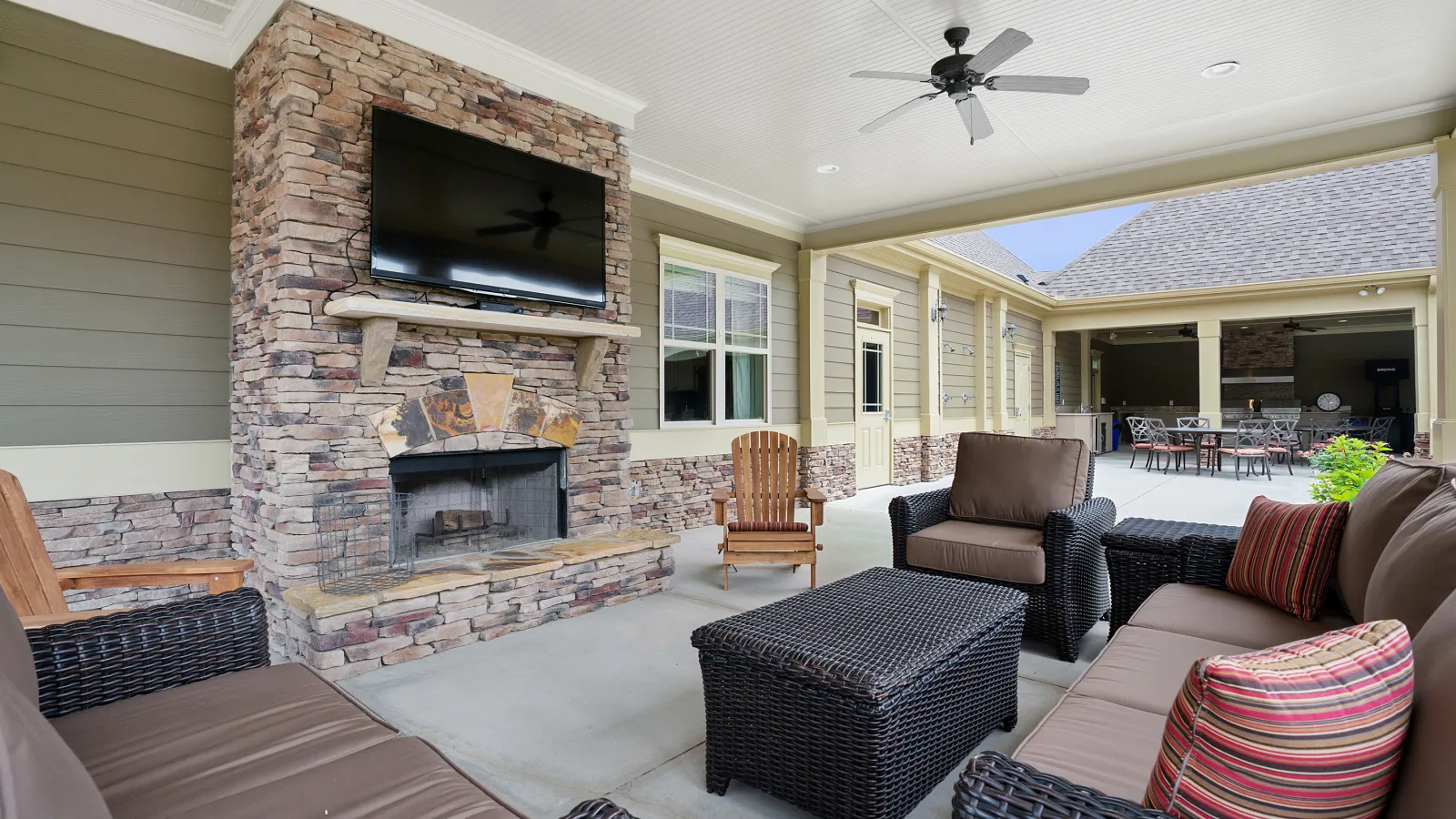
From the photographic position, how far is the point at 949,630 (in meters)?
2.08

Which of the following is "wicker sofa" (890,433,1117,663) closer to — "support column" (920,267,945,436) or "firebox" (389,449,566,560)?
"firebox" (389,449,566,560)

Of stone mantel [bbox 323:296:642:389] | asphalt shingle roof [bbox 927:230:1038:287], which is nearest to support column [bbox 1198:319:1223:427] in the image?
asphalt shingle roof [bbox 927:230:1038:287]

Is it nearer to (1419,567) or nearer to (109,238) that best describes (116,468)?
(109,238)

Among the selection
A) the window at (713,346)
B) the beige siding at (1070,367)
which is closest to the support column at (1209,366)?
the beige siding at (1070,367)

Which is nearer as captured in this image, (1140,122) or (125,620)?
(125,620)

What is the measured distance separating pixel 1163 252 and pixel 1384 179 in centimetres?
311

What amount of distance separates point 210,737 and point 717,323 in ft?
18.1

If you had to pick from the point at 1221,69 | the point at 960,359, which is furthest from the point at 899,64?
the point at 960,359

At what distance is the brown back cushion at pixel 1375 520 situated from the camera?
1892 mm

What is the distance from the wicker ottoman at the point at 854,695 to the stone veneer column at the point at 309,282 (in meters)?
Answer: 2.24

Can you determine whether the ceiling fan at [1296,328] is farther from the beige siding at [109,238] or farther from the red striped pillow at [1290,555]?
the beige siding at [109,238]

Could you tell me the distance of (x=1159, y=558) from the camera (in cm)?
281

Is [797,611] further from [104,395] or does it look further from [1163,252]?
[1163,252]

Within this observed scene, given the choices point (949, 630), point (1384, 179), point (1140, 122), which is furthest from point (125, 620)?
point (1384, 179)
